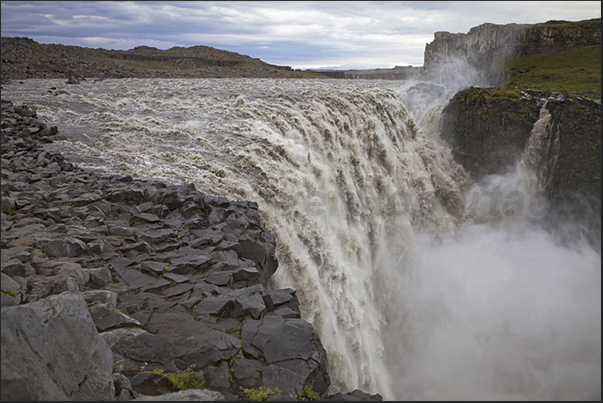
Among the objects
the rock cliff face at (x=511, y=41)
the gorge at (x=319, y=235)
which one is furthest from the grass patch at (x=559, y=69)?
the gorge at (x=319, y=235)

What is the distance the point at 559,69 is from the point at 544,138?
33705 mm

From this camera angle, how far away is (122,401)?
179 inches

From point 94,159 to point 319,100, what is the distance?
14.0 metres

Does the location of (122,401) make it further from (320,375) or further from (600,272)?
(600,272)

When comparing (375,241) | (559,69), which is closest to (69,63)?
(375,241)

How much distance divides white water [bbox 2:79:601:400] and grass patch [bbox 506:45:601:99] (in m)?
27.4

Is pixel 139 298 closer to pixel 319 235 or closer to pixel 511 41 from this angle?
pixel 319 235

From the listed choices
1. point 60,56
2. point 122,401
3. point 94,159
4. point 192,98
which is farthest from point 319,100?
point 60,56

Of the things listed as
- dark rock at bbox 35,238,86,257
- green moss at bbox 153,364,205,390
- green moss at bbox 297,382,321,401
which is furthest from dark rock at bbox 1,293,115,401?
dark rock at bbox 35,238,86,257

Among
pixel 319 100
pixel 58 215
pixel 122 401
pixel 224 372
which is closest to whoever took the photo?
pixel 122 401

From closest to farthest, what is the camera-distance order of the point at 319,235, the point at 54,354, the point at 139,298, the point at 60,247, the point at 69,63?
the point at 54,354 → the point at 139,298 → the point at 60,247 → the point at 319,235 → the point at 69,63

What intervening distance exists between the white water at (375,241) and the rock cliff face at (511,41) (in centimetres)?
4130

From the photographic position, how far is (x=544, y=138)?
103ft

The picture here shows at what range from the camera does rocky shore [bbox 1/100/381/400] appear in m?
4.37
